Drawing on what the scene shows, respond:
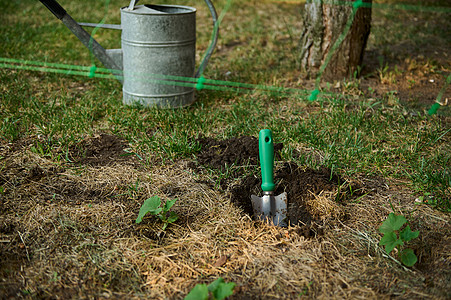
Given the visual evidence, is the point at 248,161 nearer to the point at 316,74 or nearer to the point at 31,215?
the point at 31,215

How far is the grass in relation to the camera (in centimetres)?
157

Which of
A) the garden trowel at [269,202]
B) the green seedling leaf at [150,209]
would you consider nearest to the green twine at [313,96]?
the garden trowel at [269,202]

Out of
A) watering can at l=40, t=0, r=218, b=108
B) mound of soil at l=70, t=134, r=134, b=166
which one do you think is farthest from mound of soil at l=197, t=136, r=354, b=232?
watering can at l=40, t=0, r=218, b=108

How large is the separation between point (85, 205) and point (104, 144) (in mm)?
632

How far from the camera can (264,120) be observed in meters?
2.69

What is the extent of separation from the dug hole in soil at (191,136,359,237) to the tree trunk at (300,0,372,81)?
1.34m

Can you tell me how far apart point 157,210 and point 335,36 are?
86.6 inches

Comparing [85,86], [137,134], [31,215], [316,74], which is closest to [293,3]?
[316,74]

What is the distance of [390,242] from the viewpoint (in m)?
1.53

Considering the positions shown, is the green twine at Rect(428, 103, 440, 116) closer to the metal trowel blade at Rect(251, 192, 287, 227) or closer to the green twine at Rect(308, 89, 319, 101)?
the green twine at Rect(308, 89, 319, 101)

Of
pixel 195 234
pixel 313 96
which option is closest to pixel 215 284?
pixel 195 234

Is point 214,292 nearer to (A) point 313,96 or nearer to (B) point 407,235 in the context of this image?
(B) point 407,235

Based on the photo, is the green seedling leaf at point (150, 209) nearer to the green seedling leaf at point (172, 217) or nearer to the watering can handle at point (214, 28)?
the green seedling leaf at point (172, 217)

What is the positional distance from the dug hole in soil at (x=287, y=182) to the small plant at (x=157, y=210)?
1.07 feet
